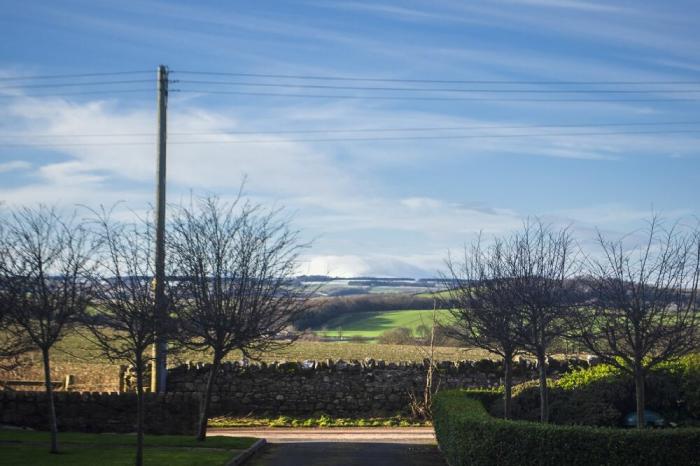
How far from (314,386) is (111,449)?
35.3 ft

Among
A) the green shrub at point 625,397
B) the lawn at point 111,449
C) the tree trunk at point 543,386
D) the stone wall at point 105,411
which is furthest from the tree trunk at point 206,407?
the green shrub at point 625,397

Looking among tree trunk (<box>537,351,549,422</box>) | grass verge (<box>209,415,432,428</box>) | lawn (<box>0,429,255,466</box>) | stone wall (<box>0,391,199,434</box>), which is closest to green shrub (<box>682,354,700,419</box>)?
tree trunk (<box>537,351,549,422</box>)

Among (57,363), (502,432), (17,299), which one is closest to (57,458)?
(17,299)

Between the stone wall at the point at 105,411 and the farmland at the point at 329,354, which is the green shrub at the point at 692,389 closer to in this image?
the stone wall at the point at 105,411

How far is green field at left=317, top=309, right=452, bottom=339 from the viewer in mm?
66000

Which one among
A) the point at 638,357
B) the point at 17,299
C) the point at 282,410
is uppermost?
the point at 17,299

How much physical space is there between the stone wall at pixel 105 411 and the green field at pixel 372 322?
128ft

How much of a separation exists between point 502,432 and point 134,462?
7.14 metres

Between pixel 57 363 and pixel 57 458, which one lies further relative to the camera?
pixel 57 363

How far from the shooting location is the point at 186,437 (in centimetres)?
2302

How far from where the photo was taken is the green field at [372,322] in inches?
2598

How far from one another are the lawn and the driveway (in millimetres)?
1004

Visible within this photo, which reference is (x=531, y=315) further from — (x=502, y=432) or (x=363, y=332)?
(x=363, y=332)

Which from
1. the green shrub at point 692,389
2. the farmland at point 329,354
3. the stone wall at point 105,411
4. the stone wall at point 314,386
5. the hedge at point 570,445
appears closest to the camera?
the hedge at point 570,445
